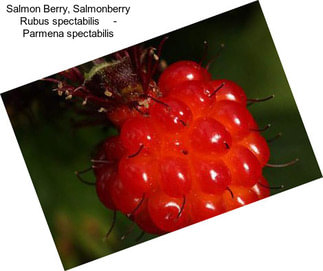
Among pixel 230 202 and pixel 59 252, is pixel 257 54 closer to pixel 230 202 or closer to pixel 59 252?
pixel 230 202

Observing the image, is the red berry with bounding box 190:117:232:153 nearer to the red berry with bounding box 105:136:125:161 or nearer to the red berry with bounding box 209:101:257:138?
Answer: the red berry with bounding box 209:101:257:138

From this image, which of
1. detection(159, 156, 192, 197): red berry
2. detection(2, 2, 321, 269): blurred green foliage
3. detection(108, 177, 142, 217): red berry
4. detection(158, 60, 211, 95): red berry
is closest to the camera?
detection(159, 156, 192, 197): red berry

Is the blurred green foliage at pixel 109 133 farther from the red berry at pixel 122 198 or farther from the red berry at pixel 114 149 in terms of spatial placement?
the red berry at pixel 122 198

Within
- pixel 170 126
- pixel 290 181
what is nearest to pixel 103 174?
pixel 170 126

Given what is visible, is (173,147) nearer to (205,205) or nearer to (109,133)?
(205,205)

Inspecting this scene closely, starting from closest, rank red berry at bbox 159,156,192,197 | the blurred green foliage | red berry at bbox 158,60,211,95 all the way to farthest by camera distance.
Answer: red berry at bbox 159,156,192,197, red berry at bbox 158,60,211,95, the blurred green foliage

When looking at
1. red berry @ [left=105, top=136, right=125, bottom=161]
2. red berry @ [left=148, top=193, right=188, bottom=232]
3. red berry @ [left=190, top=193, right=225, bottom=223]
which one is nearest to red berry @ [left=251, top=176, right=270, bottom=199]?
red berry @ [left=190, top=193, right=225, bottom=223]

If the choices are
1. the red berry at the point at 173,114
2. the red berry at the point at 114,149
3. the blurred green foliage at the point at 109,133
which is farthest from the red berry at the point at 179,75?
the blurred green foliage at the point at 109,133
